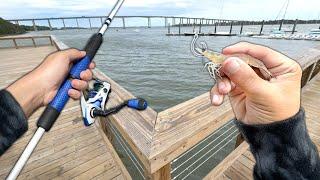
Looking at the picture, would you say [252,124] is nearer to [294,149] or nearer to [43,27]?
[294,149]

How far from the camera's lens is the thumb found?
2.73 feet

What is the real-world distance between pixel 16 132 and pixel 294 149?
4.69 ft

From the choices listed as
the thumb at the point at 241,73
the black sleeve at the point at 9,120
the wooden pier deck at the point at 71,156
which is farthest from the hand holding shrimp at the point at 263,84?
the wooden pier deck at the point at 71,156

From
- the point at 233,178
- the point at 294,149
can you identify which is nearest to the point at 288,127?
the point at 294,149

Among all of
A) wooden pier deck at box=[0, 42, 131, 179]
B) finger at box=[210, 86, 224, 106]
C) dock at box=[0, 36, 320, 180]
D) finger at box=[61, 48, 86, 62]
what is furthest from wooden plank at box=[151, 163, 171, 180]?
wooden pier deck at box=[0, 42, 131, 179]

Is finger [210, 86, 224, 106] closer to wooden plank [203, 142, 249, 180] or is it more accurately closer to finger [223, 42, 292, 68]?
finger [223, 42, 292, 68]

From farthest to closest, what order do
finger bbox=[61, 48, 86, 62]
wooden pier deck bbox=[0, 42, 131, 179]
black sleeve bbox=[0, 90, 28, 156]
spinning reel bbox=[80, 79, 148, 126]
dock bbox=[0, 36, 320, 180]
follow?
wooden pier deck bbox=[0, 42, 131, 179]
spinning reel bbox=[80, 79, 148, 126]
finger bbox=[61, 48, 86, 62]
dock bbox=[0, 36, 320, 180]
black sleeve bbox=[0, 90, 28, 156]

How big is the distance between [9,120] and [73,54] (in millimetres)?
652

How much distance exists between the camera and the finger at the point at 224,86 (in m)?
0.97

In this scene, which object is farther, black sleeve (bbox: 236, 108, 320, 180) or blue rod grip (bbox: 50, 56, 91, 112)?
blue rod grip (bbox: 50, 56, 91, 112)

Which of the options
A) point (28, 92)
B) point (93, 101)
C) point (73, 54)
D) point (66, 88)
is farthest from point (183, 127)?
point (93, 101)

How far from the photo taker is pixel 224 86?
0.97 meters

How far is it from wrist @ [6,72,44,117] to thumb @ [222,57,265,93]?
1.22 metres

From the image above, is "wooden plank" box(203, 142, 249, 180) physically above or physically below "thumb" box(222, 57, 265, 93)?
below
